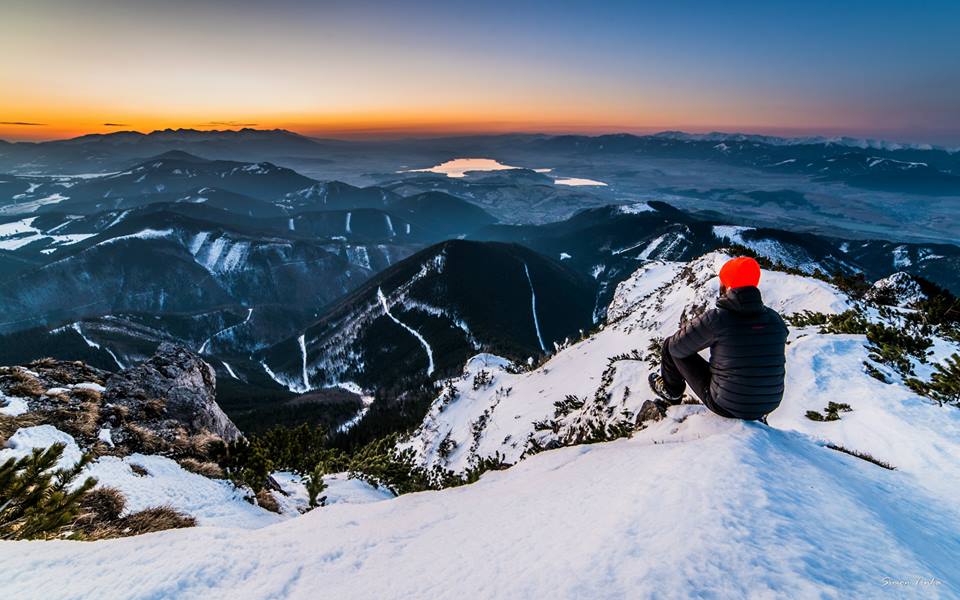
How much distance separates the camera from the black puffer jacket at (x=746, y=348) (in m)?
7.48

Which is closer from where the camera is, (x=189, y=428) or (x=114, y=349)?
(x=189, y=428)

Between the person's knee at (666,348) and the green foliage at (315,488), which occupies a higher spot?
the person's knee at (666,348)

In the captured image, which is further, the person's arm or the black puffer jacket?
the person's arm

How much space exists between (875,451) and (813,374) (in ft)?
15.9

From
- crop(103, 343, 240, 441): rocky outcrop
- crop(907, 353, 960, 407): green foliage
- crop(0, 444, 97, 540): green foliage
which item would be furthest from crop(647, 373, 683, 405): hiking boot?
crop(103, 343, 240, 441): rocky outcrop

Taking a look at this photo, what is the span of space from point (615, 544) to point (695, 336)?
460cm

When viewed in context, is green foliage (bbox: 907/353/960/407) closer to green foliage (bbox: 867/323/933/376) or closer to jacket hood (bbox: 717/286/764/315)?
green foliage (bbox: 867/323/933/376)

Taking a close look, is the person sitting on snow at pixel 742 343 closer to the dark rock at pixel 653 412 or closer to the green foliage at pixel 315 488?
the dark rock at pixel 653 412

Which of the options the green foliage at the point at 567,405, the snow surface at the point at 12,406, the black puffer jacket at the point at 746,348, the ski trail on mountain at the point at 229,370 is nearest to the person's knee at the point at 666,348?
the black puffer jacket at the point at 746,348

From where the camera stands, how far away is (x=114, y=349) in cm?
17662

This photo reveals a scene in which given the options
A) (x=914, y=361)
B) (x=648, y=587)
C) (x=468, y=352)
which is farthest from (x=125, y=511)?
(x=468, y=352)

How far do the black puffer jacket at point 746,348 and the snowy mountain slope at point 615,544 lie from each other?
553 millimetres

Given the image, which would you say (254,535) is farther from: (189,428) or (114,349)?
(114,349)

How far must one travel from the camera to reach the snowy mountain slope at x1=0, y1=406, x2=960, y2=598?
4422 mm
